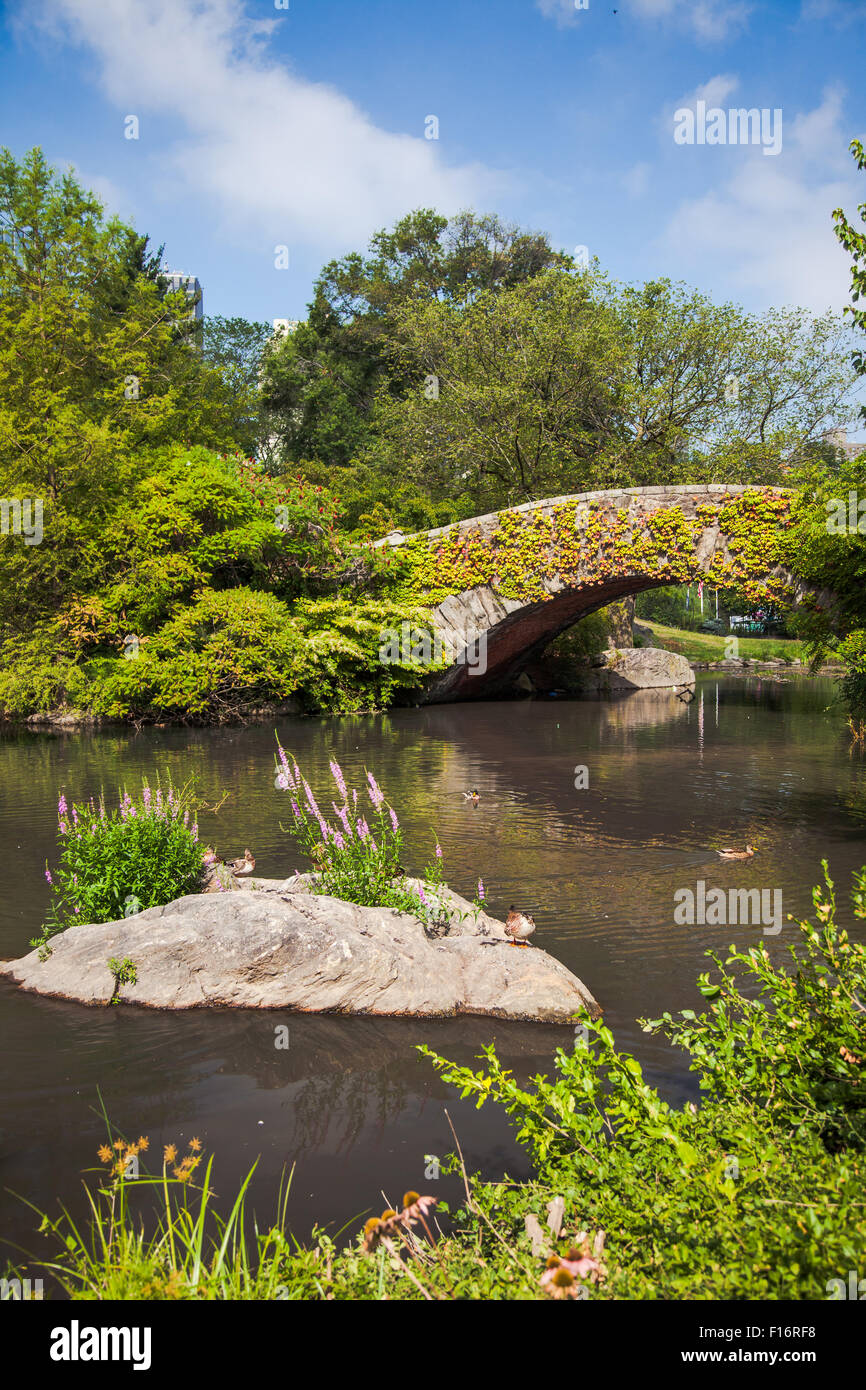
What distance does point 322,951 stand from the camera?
5.70 metres

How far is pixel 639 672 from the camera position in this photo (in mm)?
30766

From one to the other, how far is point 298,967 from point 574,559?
17.0 meters

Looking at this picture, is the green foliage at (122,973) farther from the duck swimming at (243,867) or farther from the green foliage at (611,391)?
the green foliage at (611,391)

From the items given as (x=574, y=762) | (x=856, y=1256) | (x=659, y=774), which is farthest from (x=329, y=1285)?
(x=574, y=762)

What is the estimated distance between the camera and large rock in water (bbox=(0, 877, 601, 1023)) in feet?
18.3

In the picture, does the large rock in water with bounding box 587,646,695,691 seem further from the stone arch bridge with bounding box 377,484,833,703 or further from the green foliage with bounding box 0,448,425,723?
the green foliage with bounding box 0,448,425,723

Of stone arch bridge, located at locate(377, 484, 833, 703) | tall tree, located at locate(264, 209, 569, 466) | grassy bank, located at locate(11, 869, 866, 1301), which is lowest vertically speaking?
grassy bank, located at locate(11, 869, 866, 1301)

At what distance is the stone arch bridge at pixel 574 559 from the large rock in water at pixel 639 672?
453 cm

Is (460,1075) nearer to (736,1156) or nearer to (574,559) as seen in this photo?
(736,1156)

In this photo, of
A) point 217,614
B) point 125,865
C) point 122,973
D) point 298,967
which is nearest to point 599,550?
point 217,614

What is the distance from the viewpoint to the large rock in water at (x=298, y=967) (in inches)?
219

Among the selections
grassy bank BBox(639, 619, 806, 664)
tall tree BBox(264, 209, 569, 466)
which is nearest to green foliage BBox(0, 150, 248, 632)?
tall tree BBox(264, 209, 569, 466)

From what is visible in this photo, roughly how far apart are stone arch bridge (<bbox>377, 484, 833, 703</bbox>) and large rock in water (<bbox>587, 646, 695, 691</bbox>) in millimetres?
4534

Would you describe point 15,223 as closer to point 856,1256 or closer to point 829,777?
point 829,777
